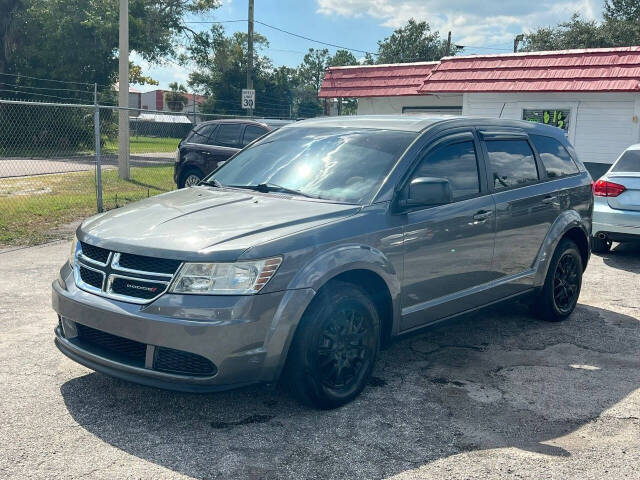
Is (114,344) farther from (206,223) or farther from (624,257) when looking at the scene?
(624,257)

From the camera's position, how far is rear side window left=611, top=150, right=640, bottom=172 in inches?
357

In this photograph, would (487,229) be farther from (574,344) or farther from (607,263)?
(607,263)

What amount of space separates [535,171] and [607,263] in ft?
12.5

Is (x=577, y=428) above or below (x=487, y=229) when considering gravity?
below

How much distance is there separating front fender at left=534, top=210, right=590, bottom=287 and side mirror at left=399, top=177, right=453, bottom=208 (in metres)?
1.69

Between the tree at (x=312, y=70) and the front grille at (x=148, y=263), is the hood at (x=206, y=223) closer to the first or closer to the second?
the front grille at (x=148, y=263)

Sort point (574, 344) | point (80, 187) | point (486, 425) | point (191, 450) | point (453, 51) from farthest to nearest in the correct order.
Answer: point (453, 51), point (80, 187), point (574, 344), point (486, 425), point (191, 450)

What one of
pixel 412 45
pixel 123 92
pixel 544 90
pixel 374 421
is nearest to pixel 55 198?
pixel 123 92

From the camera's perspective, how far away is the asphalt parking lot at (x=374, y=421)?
3.48 m

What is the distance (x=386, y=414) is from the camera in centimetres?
412

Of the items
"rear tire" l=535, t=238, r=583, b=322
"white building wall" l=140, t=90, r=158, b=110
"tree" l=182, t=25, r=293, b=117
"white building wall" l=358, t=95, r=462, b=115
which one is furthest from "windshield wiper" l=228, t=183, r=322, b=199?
"white building wall" l=140, t=90, r=158, b=110

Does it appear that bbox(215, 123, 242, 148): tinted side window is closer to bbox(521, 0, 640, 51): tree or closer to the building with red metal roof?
the building with red metal roof

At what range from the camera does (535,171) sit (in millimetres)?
5883

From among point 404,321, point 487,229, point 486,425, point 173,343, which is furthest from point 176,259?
point 487,229
